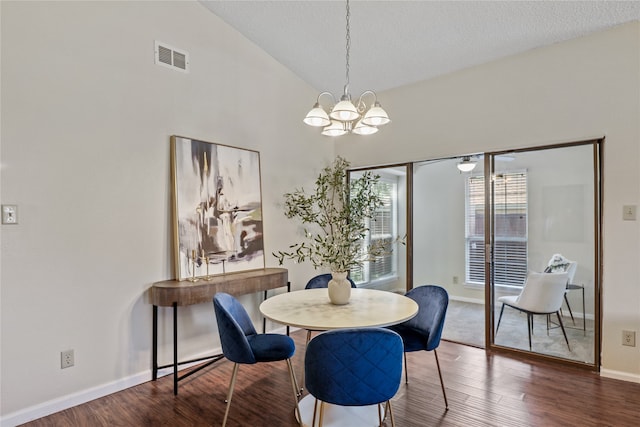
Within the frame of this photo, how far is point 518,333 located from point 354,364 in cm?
263

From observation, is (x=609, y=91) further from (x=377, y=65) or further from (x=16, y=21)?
(x=16, y=21)

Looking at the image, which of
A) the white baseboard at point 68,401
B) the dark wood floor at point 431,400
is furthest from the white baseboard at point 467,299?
the white baseboard at point 68,401

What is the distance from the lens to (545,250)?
346 cm

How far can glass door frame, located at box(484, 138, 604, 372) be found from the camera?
315 centimetres

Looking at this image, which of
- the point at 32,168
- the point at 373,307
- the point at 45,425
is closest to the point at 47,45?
the point at 32,168

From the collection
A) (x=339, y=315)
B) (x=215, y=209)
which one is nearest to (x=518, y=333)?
(x=339, y=315)

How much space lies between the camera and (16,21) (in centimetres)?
241

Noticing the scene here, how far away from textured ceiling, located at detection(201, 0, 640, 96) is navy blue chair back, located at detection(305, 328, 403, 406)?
9.02 feet

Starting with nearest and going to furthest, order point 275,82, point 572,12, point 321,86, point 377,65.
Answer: point 572,12
point 377,65
point 275,82
point 321,86

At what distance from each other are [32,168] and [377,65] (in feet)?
10.8

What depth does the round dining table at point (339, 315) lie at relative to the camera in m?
2.09

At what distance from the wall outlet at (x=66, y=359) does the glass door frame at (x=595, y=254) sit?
3.74 m

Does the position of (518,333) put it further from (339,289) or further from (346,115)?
(346,115)

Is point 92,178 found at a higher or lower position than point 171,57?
lower
